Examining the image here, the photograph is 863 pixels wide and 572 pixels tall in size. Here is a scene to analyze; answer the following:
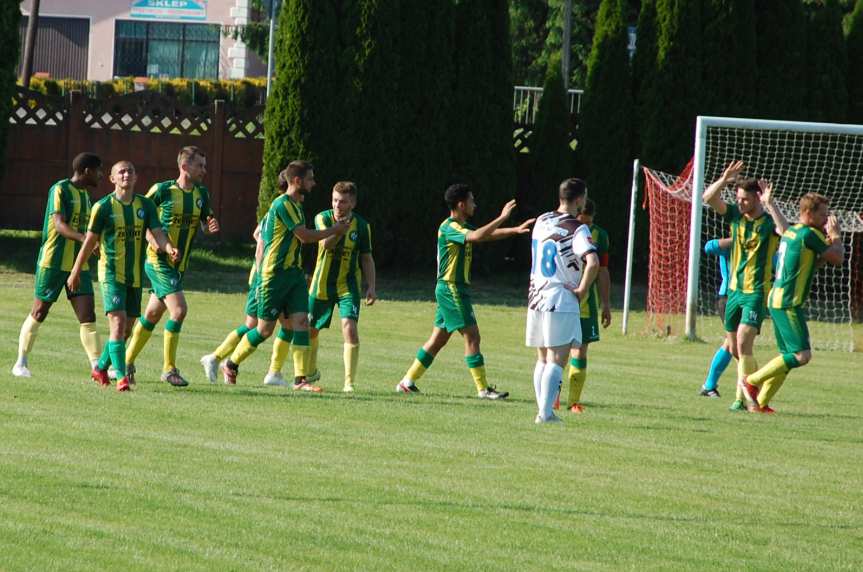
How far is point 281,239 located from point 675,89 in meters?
16.6

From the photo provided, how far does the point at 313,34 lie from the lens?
2666 cm

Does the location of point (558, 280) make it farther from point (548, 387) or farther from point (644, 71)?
point (644, 71)

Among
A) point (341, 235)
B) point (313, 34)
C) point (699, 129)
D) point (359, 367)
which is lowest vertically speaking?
point (359, 367)

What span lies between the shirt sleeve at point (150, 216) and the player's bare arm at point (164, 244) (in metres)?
0.05

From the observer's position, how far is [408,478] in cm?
845

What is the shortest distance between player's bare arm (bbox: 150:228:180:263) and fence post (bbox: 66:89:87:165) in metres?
17.1

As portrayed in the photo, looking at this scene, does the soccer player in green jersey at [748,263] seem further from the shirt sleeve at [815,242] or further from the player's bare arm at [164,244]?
the player's bare arm at [164,244]

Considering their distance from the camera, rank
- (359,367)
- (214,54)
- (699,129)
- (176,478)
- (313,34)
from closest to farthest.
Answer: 1. (176,478)
2. (359,367)
3. (699,129)
4. (313,34)
5. (214,54)

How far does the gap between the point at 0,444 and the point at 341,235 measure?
4462mm

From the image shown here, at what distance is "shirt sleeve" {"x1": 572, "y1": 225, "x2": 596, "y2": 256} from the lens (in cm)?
1055

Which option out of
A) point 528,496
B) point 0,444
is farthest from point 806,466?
point 0,444

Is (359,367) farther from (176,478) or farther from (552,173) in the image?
(552,173)

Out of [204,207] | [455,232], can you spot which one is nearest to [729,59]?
[455,232]

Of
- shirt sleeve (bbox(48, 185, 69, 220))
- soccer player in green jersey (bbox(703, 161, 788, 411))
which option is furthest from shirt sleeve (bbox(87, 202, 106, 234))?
soccer player in green jersey (bbox(703, 161, 788, 411))
